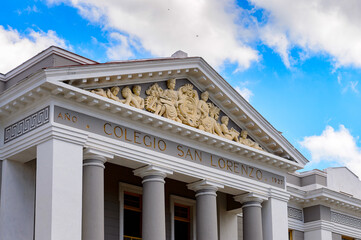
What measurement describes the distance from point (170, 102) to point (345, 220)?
13521 mm

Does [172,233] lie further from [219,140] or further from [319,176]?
[319,176]

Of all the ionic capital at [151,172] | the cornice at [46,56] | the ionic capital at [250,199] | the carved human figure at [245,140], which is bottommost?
the ionic capital at [250,199]

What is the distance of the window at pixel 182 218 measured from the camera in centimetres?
2653

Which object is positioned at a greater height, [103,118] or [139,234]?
[103,118]

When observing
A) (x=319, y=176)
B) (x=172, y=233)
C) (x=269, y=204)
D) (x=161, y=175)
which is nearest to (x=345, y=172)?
(x=319, y=176)

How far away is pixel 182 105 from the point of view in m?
24.1

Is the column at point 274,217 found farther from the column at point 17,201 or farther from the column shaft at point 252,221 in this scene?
the column at point 17,201

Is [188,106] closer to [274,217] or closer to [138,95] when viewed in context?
[138,95]

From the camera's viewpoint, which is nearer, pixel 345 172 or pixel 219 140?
pixel 219 140

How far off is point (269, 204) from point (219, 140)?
3.72 meters

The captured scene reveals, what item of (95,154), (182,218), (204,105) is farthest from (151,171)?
(182,218)

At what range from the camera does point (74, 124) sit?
21.1 meters

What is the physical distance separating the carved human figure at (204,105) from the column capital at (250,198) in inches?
133

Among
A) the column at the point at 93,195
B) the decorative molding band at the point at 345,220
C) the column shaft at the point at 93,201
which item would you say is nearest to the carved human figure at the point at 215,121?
the column at the point at 93,195
